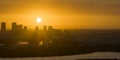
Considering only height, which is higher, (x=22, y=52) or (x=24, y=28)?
(x=24, y=28)

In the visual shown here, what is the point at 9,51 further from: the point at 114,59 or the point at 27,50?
the point at 114,59

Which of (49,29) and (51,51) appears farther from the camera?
→ (49,29)

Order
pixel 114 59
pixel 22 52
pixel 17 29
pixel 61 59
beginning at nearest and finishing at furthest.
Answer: pixel 114 59, pixel 61 59, pixel 22 52, pixel 17 29

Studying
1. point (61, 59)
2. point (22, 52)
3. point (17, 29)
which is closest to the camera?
point (61, 59)

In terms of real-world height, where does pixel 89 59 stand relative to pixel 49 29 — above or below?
below

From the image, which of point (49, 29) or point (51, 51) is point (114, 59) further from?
point (49, 29)

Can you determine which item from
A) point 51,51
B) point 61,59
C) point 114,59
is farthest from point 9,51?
Result: point 114,59

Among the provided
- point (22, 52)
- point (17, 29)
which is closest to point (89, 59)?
point (22, 52)

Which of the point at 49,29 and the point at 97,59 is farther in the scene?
the point at 49,29

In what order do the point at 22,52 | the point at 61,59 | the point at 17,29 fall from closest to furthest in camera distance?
the point at 61,59 < the point at 22,52 < the point at 17,29
